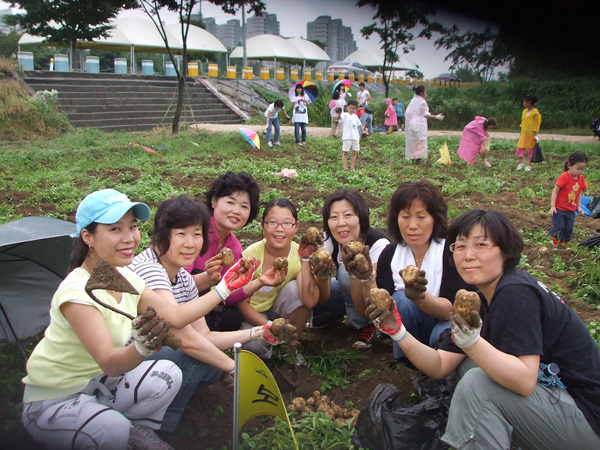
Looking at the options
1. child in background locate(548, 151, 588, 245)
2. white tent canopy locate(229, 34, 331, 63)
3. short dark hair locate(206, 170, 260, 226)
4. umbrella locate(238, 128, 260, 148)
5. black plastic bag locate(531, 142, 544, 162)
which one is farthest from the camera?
white tent canopy locate(229, 34, 331, 63)

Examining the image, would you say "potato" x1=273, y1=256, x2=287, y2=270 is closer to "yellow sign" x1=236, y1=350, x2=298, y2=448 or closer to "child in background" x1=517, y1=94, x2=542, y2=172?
"yellow sign" x1=236, y1=350, x2=298, y2=448

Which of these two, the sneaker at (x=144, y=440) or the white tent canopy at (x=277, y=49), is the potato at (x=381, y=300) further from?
the white tent canopy at (x=277, y=49)

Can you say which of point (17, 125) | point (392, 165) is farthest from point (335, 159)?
point (17, 125)

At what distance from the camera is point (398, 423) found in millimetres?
1908

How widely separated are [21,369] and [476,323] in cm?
234

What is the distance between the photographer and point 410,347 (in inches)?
76.0

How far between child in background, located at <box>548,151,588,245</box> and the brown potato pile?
3316 mm

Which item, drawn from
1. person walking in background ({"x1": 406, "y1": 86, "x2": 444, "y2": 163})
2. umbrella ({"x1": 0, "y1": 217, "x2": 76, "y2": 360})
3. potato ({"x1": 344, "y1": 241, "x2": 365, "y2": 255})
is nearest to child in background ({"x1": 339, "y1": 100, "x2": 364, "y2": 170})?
person walking in background ({"x1": 406, "y1": 86, "x2": 444, "y2": 163})

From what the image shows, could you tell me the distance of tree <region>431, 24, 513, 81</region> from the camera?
4.14 m

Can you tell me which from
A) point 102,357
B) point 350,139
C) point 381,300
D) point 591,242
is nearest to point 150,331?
point 102,357

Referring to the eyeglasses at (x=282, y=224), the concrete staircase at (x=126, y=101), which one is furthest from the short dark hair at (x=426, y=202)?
the concrete staircase at (x=126, y=101)

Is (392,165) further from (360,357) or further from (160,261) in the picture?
(160,261)

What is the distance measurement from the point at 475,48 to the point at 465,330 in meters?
4.07

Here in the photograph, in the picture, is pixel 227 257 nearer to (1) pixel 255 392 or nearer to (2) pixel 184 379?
(2) pixel 184 379
